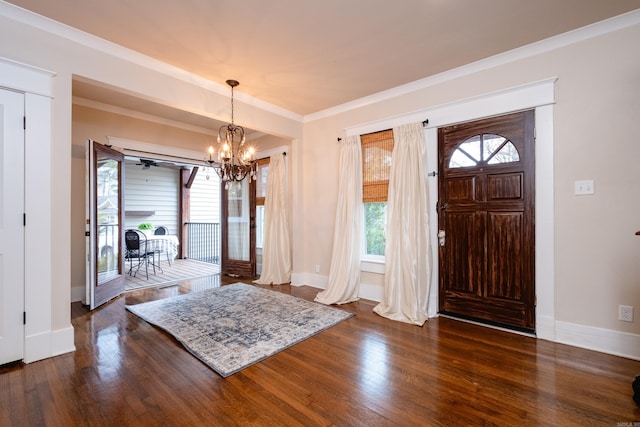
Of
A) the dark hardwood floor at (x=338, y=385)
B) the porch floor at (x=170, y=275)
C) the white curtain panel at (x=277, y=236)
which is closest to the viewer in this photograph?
the dark hardwood floor at (x=338, y=385)

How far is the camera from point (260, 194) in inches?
215

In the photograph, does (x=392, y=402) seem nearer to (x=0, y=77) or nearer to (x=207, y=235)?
(x=0, y=77)

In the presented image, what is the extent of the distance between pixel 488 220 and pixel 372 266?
1577 mm

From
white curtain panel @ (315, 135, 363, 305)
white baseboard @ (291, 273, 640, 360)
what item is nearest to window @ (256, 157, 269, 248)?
white curtain panel @ (315, 135, 363, 305)

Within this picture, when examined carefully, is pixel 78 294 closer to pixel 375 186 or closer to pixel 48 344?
pixel 48 344

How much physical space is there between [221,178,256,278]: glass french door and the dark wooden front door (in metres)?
3.44

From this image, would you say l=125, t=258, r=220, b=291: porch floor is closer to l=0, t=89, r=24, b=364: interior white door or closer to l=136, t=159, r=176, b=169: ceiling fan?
l=0, t=89, r=24, b=364: interior white door

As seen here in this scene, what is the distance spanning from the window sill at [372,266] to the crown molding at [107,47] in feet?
9.17

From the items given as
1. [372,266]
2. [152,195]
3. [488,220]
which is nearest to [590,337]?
[488,220]

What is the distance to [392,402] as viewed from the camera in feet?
5.86

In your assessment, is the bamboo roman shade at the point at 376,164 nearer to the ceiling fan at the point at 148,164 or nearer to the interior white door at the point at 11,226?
the interior white door at the point at 11,226

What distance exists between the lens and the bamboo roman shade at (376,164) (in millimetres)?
3791

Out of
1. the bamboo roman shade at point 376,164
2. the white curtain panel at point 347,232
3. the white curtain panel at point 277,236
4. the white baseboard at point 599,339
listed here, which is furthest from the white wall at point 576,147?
the white curtain panel at point 277,236

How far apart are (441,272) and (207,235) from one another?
7.45 metres
